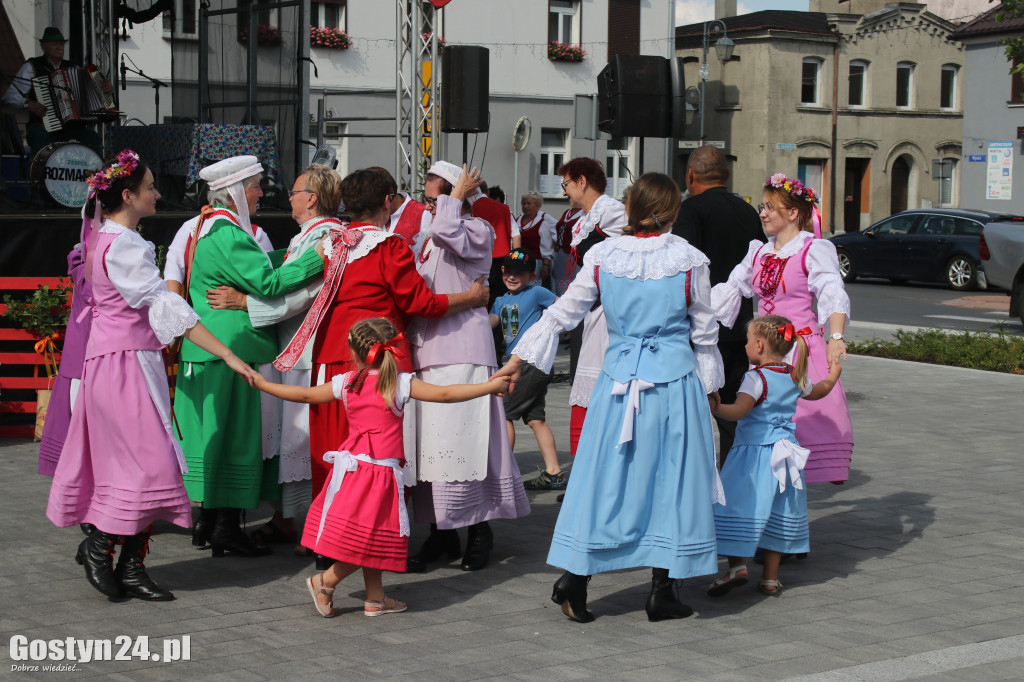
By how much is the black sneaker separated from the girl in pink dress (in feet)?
8.88

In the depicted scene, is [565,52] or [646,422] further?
[565,52]

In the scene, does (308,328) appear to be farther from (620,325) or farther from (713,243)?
(713,243)

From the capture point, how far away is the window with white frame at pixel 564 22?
34009mm

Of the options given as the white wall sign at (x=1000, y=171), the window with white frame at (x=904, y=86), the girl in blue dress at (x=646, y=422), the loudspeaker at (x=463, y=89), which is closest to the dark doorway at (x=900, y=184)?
the window with white frame at (x=904, y=86)

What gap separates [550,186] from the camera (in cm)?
3403

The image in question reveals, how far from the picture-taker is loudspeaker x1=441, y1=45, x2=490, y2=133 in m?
12.7

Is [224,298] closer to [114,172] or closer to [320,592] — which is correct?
[114,172]

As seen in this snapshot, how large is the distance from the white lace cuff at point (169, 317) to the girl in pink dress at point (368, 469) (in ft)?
1.33

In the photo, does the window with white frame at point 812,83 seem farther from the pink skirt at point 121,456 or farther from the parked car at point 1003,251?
the pink skirt at point 121,456

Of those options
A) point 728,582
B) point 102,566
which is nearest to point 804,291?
point 728,582

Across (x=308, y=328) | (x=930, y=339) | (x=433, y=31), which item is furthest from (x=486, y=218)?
(x=930, y=339)

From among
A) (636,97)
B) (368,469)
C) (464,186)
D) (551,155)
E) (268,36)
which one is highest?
(551,155)

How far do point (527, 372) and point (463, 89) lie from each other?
540 centimetres

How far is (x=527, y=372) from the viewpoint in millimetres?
8203
